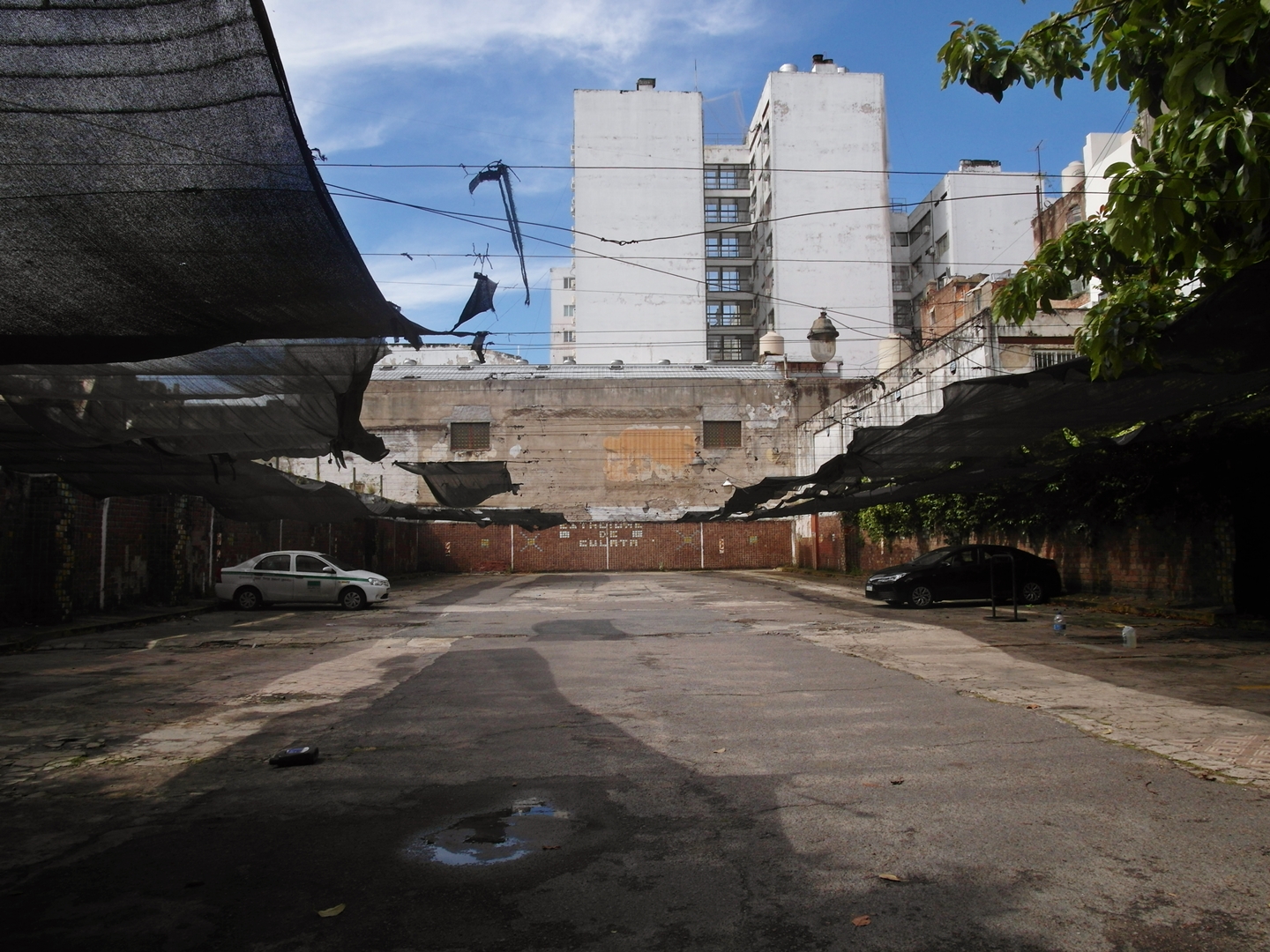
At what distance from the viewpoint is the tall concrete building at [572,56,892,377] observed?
5491cm

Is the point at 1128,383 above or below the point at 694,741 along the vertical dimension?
above

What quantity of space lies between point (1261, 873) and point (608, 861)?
284cm

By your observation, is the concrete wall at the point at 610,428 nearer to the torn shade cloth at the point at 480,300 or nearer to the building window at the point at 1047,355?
the building window at the point at 1047,355

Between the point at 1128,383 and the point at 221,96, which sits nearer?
the point at 221,96

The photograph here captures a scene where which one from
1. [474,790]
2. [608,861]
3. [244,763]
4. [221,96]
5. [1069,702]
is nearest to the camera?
[221,96]

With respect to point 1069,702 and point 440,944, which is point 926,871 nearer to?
point 440,944

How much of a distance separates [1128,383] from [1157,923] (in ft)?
25.1

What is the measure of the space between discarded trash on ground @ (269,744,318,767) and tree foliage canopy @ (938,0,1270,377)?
6.01 meters

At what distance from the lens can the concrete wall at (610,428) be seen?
4459cm

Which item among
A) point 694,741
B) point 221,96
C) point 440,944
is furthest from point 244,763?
point 221,96

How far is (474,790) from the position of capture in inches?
230

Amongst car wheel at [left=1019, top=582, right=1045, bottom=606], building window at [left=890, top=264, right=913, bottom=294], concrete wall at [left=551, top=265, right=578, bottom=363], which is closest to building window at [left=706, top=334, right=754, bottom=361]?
building window at [left=890, top=264, right=913, bottom=294]

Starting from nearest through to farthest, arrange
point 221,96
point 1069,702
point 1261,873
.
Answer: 1. point 221,96
2. point 1261,873
3. point 1069,702

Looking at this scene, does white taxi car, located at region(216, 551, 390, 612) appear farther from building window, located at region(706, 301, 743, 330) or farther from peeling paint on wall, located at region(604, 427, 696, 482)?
building window, located at region(706, 301, 743, 330)
